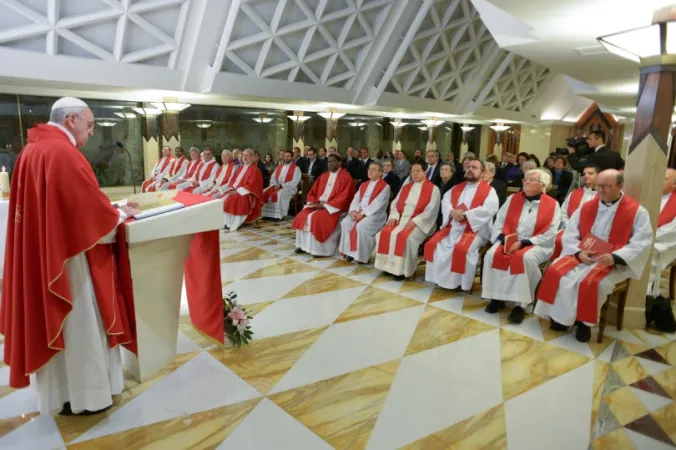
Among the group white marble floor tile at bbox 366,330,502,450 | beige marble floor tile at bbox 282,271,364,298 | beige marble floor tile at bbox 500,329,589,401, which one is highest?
beige marble floor tile at bbox 282,271,364,298

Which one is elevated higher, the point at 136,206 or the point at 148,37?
the point at 148,37

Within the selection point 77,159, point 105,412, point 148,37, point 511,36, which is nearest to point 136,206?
point 77,159

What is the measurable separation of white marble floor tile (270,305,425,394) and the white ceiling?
9.32ft

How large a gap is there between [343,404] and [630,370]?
221 cm

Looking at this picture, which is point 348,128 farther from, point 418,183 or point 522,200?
point 522,200

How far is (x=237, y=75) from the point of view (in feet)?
32.2

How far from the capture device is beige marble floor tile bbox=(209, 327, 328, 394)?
321cm

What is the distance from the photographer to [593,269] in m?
3.96

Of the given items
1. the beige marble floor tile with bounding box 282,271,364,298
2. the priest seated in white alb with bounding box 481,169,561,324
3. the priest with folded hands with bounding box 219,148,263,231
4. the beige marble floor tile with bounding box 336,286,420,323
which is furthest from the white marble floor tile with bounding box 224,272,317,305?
the priest with folded hands with bounding box 219,148,263,231

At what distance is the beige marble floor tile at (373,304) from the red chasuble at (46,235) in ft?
7.83

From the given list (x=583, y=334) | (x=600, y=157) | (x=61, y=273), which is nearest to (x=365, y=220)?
(x=600, y=157)

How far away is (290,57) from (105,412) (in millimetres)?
9236

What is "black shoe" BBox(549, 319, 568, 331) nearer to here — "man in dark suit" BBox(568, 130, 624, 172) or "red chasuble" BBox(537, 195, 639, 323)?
"red chasuble" BBox(537, 195, 639, 323)

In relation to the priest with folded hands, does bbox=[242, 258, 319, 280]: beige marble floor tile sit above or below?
below
